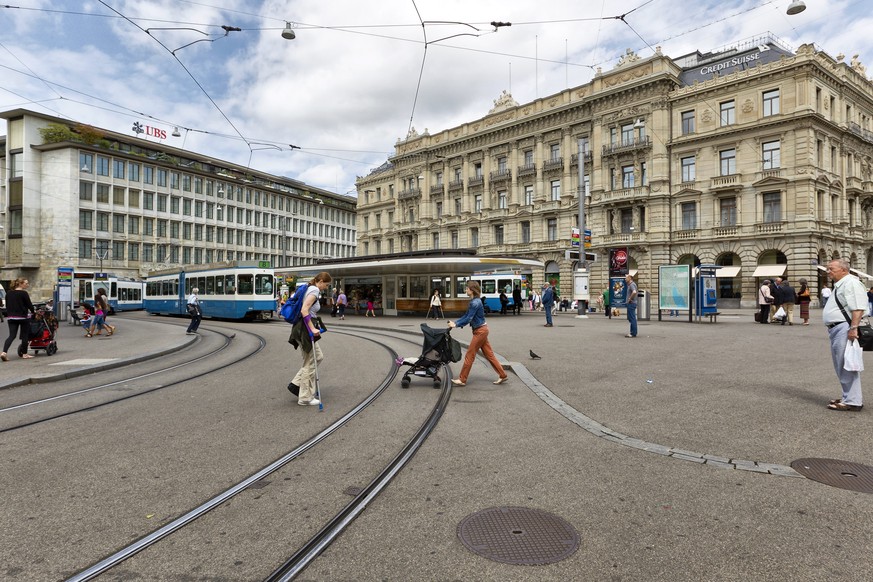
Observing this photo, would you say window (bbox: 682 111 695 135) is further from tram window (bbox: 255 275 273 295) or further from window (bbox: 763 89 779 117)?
tram window (bbox: 255 275 273 295)

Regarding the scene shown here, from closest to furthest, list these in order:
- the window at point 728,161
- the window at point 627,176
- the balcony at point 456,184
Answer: the window at point 728,161, the window at point 627,176, the balcony at point 456,184

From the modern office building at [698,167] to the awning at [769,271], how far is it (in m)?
0.09

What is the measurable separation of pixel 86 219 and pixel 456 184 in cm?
4250

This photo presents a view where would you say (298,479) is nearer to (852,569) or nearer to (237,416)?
(237,416)

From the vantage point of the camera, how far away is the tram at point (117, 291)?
35625mm

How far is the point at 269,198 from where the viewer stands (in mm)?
80812

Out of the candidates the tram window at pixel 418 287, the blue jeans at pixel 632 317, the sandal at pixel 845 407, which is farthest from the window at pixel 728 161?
the sandal at pixel 845 407

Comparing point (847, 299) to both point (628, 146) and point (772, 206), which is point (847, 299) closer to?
point (772, 206)

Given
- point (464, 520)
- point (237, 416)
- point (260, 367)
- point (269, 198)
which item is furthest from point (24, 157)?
point (464, 520)

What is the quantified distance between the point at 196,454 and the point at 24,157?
7122cm

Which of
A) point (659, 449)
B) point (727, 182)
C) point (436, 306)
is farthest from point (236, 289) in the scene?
point (727, 182)

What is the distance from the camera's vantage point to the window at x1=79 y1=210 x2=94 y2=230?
192ft

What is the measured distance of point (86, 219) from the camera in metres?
59.1

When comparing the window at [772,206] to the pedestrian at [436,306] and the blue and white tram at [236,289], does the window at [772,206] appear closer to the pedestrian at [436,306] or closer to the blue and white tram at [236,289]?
the pedestrian at [436,306]
